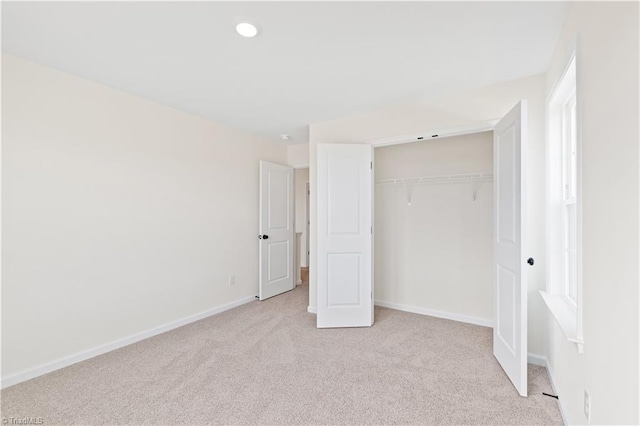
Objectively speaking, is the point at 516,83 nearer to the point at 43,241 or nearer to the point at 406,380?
the point at 406,380

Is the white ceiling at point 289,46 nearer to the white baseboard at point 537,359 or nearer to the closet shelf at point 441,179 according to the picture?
the closet shelf at point 441,179

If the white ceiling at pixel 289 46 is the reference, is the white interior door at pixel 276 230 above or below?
below

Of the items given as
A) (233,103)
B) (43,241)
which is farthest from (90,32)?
(43,241)

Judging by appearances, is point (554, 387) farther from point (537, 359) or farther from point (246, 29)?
point (246, 29)

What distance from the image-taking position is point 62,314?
2.46 metres

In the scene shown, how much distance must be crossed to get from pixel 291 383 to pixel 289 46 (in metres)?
2.36

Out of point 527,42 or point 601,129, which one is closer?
point 601,129

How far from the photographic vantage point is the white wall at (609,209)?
39.0 inches

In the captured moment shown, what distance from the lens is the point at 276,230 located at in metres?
4.59

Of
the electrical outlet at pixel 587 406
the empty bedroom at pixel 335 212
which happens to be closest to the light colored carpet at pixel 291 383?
the empty bedroom at pixel 335 212

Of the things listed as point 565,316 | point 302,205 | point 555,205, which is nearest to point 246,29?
point 555,205

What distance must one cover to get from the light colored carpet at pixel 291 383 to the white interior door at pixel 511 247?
0.20 meters

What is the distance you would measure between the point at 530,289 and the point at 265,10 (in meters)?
2.79

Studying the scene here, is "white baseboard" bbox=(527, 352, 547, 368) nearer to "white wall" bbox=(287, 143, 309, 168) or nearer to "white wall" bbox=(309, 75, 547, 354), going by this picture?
"white wall" bbox=(309, 75, 547, 354)
